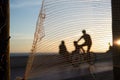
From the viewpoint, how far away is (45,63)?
17.0ft

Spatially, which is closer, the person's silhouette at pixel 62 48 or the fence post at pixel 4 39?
the fence post at pixel 4 39

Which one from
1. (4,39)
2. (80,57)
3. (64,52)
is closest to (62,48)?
(64,52)

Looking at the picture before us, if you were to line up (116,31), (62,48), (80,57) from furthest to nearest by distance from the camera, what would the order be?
1. (80,57)
2. (62,48)
3. (116,31)

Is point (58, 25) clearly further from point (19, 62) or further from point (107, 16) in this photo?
point (19, 62)

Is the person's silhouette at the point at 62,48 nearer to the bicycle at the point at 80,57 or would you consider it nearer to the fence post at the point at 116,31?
the bicycle at the point at 80,57

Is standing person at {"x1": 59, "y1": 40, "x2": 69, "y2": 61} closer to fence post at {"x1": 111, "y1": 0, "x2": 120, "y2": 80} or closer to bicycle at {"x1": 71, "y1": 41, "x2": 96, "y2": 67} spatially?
bicycle at {"x1": 71, "y1": 41, "x2": 96, "y2": 67}

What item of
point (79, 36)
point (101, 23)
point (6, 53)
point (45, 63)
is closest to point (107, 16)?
point (101, 23)

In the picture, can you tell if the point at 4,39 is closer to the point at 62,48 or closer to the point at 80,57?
the point at 62,48

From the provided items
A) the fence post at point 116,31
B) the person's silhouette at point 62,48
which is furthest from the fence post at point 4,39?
the fence post at point 116,31

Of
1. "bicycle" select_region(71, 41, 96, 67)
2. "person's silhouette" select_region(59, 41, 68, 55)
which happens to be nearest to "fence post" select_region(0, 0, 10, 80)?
"person's silhouette" select_region(59, 41, 68, 55)

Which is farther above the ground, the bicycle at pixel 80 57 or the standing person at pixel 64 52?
the standing person at pixel 64 52

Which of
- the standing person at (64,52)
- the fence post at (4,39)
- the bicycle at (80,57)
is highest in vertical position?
the fence post at (4,39)

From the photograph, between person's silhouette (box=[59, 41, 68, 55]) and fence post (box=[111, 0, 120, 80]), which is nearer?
fence post (box=[111, 0, 120, 80])

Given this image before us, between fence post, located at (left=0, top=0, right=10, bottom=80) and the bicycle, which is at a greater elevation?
fence post, located at (left=0, top=0, right=10, bottom=80)
